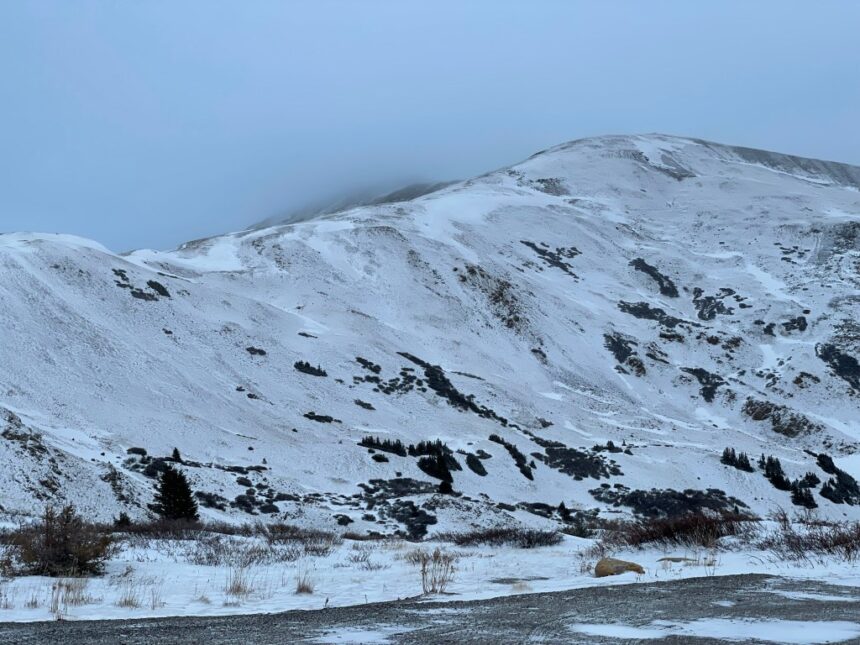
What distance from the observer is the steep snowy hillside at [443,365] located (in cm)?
2948

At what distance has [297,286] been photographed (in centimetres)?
5969

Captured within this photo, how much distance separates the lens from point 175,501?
2122 cm

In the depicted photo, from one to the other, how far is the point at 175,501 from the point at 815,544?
1779 cm

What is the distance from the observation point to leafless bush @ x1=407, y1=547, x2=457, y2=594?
8.27m

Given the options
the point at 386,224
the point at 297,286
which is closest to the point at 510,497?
the point at 297,286

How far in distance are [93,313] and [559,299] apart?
43.6 metres

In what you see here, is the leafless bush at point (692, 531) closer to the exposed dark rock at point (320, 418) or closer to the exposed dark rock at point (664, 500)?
the exposed dark rock at point (664, 500)

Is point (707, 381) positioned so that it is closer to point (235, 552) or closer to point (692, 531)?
point (692, 531)

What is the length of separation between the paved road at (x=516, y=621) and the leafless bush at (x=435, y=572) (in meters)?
1.17

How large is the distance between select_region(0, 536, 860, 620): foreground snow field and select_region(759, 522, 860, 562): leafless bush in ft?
0.66

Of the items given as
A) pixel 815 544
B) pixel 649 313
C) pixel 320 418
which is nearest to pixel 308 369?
pixel 320 418

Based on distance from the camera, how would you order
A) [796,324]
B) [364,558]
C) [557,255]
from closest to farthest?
1. [364,558]
2. [796,324]
3. [557,255]

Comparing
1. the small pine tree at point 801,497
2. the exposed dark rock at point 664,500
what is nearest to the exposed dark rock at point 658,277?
the small pine tree at point 801,497

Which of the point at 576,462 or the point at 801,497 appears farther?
the point at 576,462
